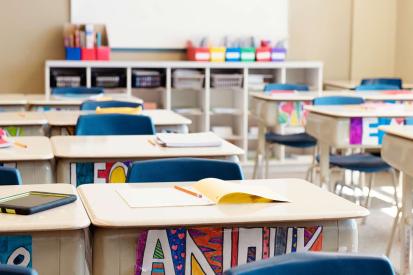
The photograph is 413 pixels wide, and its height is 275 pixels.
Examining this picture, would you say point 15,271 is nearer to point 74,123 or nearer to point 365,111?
point 74,123

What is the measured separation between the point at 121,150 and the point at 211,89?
476 centimetres

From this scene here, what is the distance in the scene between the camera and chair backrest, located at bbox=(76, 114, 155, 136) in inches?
154

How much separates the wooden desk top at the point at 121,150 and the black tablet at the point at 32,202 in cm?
88

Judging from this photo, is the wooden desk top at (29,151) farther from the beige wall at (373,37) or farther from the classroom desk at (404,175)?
the beige wall at (373,37)

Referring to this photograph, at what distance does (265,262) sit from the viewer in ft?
4.28

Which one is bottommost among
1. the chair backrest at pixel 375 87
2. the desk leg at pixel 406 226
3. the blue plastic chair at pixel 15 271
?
the desk leg at pixel 406 226

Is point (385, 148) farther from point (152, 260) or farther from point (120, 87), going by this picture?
point (120, 87)

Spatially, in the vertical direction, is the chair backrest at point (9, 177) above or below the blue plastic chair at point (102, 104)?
below

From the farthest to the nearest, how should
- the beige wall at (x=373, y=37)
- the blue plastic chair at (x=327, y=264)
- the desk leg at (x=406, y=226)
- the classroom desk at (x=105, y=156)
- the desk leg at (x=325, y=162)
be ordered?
1. the beige wall at (x=373, y=37)
2. the desk leg at (x=325, y=162)
3. the desk leg at (x=406, y=226)
4. the classroom desk at (x=105, y=156)
5. the blue plastic chair at (x=327, y=264)

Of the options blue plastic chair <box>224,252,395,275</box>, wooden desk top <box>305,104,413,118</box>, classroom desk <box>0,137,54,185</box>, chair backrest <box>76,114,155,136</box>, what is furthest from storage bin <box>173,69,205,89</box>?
blue plastic chair <box>224,252,395,275</box>

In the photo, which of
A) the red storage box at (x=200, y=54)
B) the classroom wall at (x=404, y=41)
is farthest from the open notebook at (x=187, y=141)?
the classroom wall at (x=404, y=41)

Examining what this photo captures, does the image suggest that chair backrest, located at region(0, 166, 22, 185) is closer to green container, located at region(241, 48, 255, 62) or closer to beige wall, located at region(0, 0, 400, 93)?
beige wall, located at region(0, 0, 400, 93)

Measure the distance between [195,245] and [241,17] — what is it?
20.2 ft

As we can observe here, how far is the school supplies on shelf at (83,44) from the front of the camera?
7184mm
